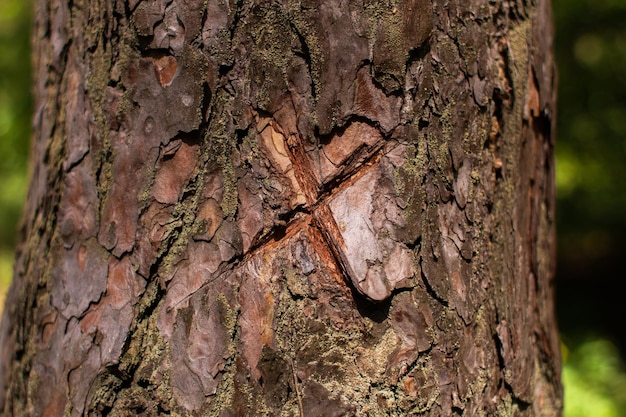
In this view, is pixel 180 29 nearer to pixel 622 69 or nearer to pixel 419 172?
pixel 419 172

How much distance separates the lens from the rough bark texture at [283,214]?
1.24 metres

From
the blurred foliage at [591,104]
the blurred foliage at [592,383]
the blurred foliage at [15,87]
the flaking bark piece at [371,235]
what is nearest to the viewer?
the flaking bark piece at [371,235]

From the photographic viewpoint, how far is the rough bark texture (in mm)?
1237

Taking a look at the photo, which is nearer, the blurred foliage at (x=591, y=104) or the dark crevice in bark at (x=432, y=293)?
the dark crevice in bark at (x=432, y=293)

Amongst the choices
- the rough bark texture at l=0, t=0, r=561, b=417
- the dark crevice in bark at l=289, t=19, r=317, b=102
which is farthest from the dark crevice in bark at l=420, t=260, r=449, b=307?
the dark crevice in bark at l=289, t=19, r=317, b=102

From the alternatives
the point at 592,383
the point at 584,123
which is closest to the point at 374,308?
the point at 592,383

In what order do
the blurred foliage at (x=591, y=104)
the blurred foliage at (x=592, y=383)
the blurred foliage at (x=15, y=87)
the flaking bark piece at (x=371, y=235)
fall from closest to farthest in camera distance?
the flaking bark piece at (x=371, y=235) < the blurred foliage at (x=592, y=383) < the blurred foliage at (x=15, y=87) < the blurred foliage at (x=591, y=104)

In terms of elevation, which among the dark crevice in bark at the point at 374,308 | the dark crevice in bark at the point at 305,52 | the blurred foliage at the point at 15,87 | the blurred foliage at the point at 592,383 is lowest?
the dark crevice in bark at the point at 374,308

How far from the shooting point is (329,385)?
125cm

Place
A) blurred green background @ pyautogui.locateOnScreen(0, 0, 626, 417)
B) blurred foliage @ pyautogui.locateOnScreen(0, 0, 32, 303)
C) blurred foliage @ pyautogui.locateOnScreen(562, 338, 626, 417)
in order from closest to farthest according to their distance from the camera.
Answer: blurred foliage @ pyautogui.locateOnScreen(562, 338, 626, 417) → blurred green background @ pyautogui.locateOnScreen(0, 0, 626, 417) → blurred foliage @ pyautogui.locateOnScreen(0, 0, 32, 303)

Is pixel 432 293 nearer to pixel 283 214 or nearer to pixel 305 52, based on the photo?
pixel 283 214

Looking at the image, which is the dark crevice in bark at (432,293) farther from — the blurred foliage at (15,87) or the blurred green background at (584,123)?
the blurred foliage at (15,87)

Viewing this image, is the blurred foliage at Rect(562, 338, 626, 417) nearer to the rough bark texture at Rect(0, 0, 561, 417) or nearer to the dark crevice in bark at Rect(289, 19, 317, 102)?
the rough bark texture at Rect(0, 0, 561, 417)

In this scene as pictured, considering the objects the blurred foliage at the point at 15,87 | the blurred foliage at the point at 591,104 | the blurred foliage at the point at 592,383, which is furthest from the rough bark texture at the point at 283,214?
the blurred foliage at the point at 591,104
